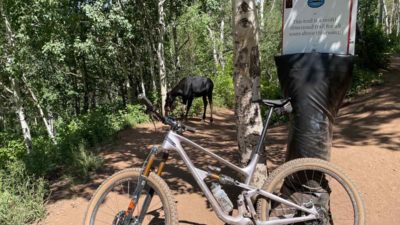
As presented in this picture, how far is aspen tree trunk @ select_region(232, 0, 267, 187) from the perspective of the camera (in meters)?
4.30

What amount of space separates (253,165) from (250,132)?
0.99 meters

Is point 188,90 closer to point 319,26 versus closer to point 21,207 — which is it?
point 21,207

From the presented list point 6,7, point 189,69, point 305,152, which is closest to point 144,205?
point 305,152

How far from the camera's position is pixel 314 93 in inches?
141

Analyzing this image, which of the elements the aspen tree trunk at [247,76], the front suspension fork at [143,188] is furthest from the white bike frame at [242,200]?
the aspen tree trunk at [247,76]

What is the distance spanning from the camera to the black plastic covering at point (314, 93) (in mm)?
3564

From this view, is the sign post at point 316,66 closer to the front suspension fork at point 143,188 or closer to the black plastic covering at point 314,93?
the black plastic covering at point 314,93

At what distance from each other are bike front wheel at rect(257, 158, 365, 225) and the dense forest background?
2305 mm

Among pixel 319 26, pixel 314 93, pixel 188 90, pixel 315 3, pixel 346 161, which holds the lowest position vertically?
pixel 346 161

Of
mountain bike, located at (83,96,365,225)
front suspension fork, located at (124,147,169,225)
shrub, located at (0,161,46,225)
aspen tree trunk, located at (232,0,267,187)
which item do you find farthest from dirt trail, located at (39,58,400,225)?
front suspension fork, located at (124,147,169,225)

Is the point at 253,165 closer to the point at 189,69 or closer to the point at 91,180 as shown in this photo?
the point at 91,180

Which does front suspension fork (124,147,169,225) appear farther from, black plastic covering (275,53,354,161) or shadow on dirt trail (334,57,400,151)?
shadow on dirt trail (334,57,400,151)

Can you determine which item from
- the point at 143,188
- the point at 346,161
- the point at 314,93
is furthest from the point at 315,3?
the point at 346,161

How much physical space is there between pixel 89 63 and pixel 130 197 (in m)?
23.2
